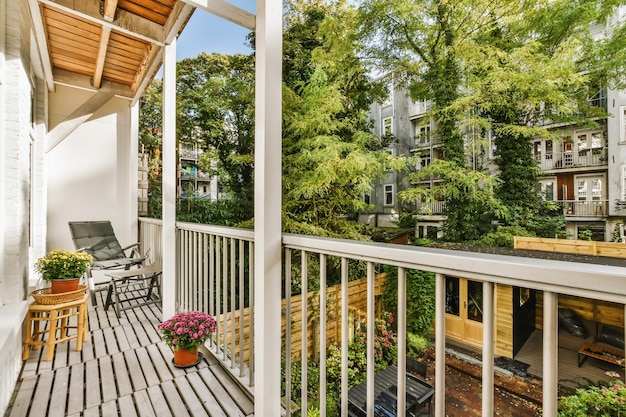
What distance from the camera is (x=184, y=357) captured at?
226 centimetres

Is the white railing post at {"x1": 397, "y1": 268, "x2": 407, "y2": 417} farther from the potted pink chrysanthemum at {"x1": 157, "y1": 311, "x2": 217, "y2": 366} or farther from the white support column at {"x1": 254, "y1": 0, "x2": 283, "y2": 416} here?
the potted pink chrysanthemum at {"x1": 157, "y1": 311, "x2": 217, "y2": 366}

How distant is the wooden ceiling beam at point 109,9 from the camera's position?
2.60 m

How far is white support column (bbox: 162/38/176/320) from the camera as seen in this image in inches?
115

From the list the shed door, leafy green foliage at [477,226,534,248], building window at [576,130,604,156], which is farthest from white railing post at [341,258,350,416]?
building window at [576,130,604,156]

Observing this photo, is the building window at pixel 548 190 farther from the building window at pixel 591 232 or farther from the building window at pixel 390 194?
the building window at pixel 390 194

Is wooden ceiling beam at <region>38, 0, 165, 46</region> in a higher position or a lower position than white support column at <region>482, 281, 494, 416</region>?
higher

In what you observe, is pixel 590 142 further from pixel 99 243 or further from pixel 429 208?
pixel 99 243

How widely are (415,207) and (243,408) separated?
68.0 inches

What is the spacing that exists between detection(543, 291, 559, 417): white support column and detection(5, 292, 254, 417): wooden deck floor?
5.19ft

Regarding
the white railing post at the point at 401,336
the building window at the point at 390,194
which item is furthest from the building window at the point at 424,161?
the white railing post at the point at 401,336

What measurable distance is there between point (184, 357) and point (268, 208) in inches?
58.7

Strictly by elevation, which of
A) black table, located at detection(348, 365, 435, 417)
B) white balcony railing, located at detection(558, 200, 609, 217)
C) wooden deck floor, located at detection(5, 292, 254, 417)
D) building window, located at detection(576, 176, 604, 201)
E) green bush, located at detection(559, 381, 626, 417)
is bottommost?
black table, located at detection(348, 365, 435, 417)

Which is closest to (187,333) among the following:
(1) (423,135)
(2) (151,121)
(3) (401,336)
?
(3) (401,336)

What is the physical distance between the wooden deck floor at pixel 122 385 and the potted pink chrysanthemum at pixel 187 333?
95 millimetres
